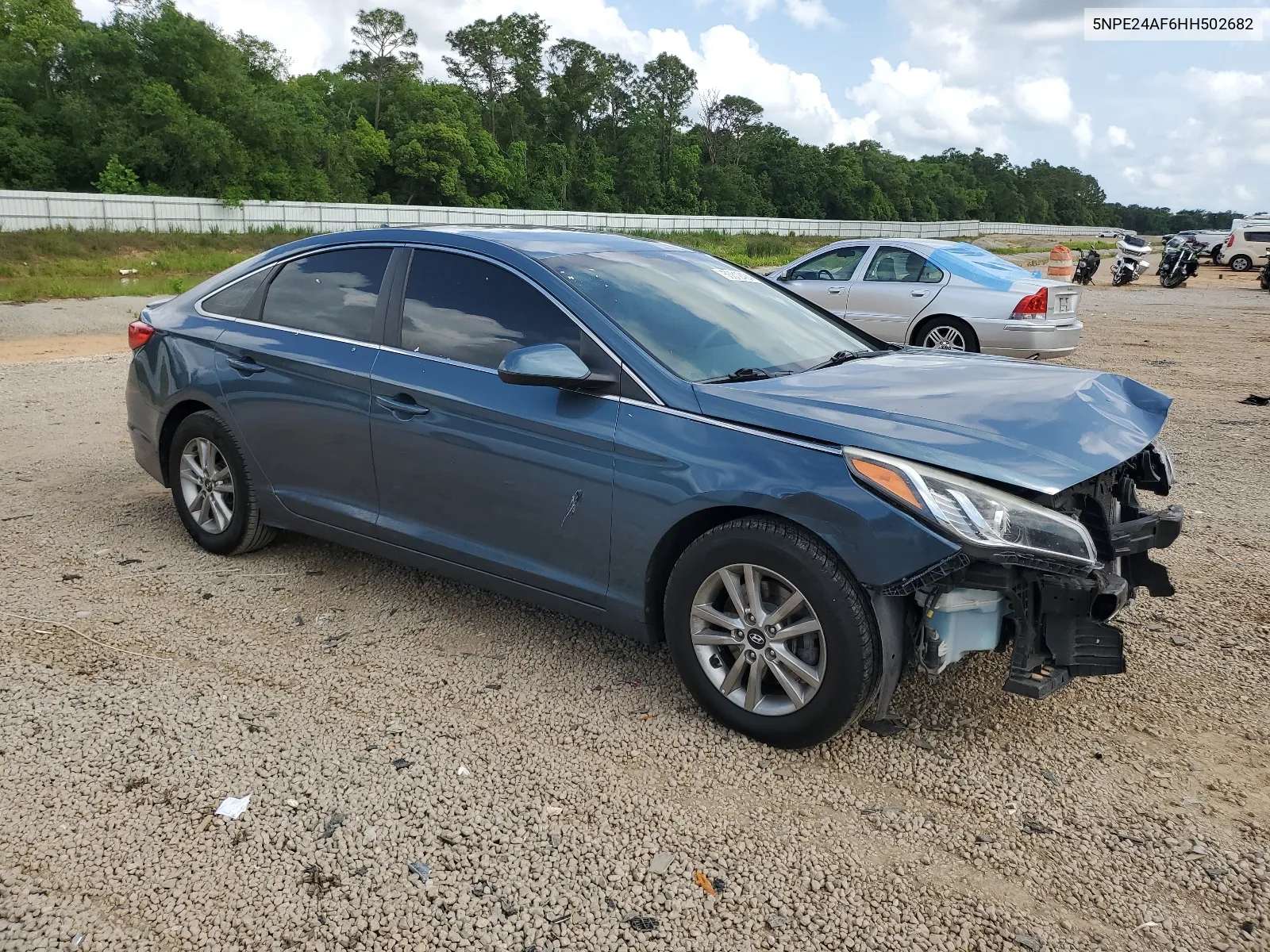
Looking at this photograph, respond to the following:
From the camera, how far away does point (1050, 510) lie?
10.4 ft

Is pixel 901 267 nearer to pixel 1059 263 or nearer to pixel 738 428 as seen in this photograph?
pixel 738 428

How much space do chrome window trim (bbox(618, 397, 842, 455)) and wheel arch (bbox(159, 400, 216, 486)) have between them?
8.74 feet

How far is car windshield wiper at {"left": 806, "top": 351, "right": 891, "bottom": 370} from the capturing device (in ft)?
13.7

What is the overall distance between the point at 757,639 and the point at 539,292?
1.61 m

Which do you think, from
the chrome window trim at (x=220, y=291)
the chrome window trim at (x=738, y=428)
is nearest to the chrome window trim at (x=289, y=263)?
the chrome window trim at (x=220, y=291)

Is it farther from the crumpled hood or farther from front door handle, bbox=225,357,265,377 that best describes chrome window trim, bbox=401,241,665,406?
front door handle, bbox=225,357,265,377

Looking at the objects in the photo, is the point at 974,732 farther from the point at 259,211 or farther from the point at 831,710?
the point at 259,211

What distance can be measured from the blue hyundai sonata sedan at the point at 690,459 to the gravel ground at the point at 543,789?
348 mm

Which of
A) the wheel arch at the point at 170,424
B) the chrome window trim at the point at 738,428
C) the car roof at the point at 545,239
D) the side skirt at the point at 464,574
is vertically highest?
the car roof at the point at 545,239

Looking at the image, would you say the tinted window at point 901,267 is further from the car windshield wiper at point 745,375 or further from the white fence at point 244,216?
the white fence at point 244,216

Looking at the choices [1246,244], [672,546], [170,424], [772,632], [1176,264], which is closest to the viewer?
[772,632]

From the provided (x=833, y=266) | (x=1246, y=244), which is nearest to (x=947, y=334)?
(x=833, y=266)

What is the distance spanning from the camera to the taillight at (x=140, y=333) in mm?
5508

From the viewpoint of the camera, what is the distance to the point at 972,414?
11.4 feet
